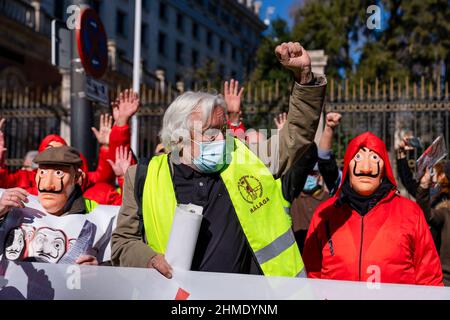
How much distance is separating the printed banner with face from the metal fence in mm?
6093

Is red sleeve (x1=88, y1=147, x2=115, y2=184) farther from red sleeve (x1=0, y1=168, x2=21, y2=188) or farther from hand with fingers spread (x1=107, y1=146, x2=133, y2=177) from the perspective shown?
red sleeve (x1=0, y1=168, x2=21, y2=188)

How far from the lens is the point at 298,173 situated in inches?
111

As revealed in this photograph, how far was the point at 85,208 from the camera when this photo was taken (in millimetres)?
3230

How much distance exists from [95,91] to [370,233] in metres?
3.54

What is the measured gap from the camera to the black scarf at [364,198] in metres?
3.07

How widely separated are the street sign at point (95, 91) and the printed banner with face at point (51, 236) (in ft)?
8.87

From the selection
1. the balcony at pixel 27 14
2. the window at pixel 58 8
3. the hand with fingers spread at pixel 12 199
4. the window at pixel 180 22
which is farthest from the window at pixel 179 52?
the hand with fingers spread at pixel 12 199

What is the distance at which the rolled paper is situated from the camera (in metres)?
2.34

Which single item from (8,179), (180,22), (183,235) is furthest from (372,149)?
(180,22)

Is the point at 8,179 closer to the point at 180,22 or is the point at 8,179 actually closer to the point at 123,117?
the point at 123,117

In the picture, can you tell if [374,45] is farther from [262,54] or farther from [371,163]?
[371,163]

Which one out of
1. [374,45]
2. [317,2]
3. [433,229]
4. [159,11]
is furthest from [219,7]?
[433,229]

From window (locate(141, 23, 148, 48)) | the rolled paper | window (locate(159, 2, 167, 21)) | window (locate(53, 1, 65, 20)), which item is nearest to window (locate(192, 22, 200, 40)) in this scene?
window (locate(159, 2, 167, 21))

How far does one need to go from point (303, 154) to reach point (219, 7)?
1769 inches
